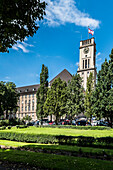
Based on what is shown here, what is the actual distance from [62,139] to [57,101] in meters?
28.4

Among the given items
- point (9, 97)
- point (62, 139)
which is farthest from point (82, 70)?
point (62, 139)

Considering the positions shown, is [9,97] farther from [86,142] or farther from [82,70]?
[86,142]

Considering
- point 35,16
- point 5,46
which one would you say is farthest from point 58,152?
point 35,16

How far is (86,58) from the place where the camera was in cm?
8144

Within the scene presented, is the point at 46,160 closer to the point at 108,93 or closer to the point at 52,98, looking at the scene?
the point at 108,93

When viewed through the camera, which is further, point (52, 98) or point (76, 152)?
point (52, 98)

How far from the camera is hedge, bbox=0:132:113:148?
1377 centimetres

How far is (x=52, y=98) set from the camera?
44.8 meters

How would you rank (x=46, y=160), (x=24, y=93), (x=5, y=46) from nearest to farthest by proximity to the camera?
(x=46, y=160) → (x=5, y=46) → (x=24, y=93)

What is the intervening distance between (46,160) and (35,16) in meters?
7.37

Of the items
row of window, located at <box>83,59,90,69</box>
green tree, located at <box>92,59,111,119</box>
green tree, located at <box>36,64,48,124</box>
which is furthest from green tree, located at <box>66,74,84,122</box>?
row of window, located at <box>83,59,90,69</box>

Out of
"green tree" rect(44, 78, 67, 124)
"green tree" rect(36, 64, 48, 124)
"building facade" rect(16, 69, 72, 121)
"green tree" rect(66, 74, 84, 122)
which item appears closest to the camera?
"green tree" rect(66, 74, 84, 122)

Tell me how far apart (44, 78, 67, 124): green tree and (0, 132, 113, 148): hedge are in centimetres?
2398

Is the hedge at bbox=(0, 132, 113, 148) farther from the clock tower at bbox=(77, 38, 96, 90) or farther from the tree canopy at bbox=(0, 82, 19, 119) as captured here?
the clock tower at bbox=(77, 38, 96, 90)
